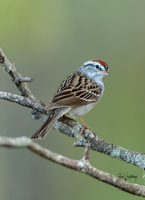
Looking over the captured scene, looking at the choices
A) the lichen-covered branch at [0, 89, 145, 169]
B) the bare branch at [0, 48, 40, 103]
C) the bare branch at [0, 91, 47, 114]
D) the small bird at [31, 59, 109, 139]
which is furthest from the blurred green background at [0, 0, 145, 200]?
the bare branch at [0, 91, 47, 114]

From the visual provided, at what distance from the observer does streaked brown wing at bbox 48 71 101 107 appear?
435cm

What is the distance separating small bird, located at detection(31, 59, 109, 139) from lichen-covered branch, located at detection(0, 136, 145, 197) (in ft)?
3.90

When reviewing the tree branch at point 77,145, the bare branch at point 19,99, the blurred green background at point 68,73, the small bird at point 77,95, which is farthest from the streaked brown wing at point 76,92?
the blurred green background at point 68,73

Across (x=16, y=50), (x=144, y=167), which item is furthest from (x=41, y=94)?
(x=144, y=167)

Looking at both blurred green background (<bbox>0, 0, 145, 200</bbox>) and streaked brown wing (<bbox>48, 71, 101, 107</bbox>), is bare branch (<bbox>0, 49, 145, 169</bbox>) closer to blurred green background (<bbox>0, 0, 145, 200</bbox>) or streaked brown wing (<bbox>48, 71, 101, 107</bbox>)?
streaked brown wing (<bbox>48, 71, 101, 107</bbox>)

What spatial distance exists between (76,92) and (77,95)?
0.18 ft

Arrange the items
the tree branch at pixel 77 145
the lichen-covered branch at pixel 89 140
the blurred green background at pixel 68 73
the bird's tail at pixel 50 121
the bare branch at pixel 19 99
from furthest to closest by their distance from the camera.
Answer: the blurred green background at pixel 68 73 < the bird's tail at pixel 50 121 < the bare branch at pixel 19 99 < the lichen-covered branch at pixel 89 140 < the tree branch at pixel 77 145

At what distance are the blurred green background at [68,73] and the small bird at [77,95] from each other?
4.40 ft

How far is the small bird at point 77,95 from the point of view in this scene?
4.02 metres

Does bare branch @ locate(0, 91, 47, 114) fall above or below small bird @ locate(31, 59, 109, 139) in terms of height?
below

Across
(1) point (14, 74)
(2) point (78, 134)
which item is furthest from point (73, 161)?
(1) point (14, 74)

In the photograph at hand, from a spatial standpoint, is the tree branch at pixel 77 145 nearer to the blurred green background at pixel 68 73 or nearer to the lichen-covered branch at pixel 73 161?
the lichen-covered branch at pixel 73 161

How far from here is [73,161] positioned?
8.30 feet

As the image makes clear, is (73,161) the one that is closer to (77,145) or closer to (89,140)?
(77,145)
